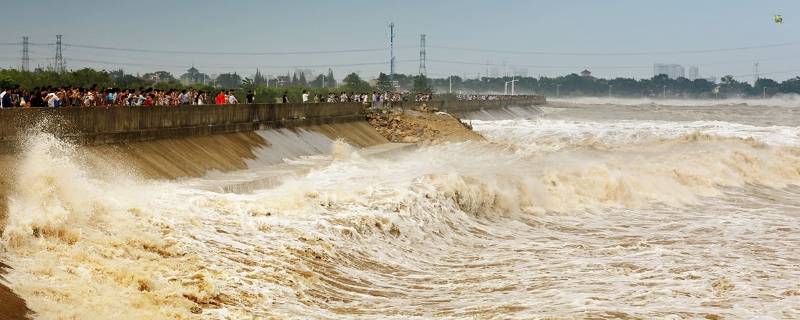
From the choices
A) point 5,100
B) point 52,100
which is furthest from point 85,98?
point 5,100

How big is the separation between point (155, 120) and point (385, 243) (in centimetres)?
1128

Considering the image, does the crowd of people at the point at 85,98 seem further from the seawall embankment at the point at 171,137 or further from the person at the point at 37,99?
the seawall embankment at the point at 171,137

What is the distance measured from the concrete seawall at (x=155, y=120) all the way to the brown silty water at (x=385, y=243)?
1.87 feet

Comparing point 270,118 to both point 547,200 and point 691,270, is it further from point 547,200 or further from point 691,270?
point 691,270

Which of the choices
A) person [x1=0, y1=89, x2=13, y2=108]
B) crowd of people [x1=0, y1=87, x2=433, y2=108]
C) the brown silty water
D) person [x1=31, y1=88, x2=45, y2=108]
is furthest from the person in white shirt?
the brown silty water

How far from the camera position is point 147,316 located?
11.4 m

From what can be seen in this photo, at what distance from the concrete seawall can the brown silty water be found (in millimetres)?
571

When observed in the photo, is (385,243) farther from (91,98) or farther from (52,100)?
(91,98)

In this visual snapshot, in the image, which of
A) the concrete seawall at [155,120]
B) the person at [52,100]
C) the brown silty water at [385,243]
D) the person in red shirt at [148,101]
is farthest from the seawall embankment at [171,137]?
the person in red shirt at [148,101]

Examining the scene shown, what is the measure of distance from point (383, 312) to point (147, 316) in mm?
3341

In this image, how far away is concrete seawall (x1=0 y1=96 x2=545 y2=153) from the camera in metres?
21.5

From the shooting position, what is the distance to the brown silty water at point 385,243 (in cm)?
1298

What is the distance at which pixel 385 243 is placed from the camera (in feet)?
61.1

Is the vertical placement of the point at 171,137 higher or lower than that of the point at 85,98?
lower
